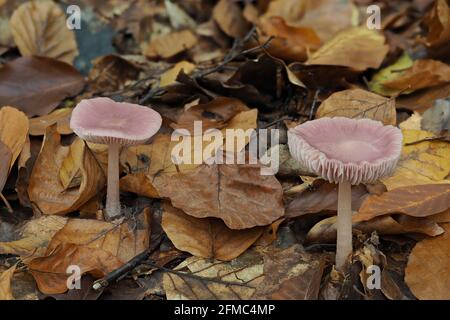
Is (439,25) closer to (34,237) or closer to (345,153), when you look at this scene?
(345,153)

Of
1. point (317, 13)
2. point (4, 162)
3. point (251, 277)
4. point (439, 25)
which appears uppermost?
point (439, 25)

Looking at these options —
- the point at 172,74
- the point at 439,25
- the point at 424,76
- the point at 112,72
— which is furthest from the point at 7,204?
the point at 439,25

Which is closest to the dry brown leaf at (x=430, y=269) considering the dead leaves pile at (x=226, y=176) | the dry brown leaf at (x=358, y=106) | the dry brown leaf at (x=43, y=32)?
the dead leaves pile at (x=226, y=176)

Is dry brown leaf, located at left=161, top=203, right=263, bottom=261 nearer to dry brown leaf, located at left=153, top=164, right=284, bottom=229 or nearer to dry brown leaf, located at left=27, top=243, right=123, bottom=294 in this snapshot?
dry brown leaf, located at left=153, top=164, right=284, bottom=229

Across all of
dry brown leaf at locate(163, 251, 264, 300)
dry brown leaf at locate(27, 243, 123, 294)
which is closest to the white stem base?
dry brown leaf at locate(27, 243, 123, 294)

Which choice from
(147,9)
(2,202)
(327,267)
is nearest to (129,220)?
(2,202)
